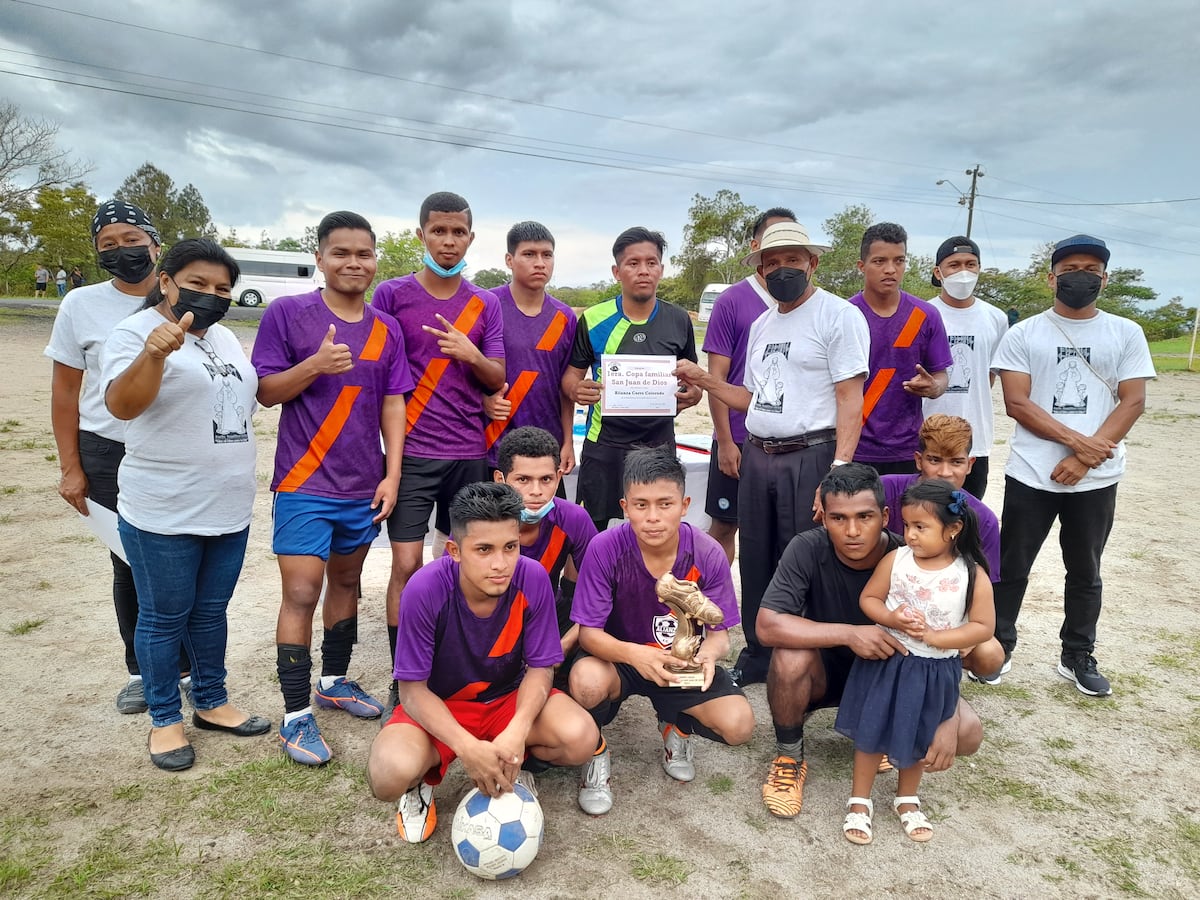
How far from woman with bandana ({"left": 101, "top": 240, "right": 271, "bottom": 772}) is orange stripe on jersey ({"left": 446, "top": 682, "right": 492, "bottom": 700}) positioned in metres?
1.33

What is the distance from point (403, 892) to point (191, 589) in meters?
1.71

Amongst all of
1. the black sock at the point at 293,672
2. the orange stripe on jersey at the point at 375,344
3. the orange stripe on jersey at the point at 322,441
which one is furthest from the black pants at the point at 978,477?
the black sock at the point at 293,672

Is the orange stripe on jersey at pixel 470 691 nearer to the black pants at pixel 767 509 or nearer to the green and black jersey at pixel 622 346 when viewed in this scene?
the black pants at pixel 767 509

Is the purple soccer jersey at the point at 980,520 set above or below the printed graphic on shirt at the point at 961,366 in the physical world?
below

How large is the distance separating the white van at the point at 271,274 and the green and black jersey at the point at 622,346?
118 ft

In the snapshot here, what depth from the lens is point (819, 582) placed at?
3.60 m

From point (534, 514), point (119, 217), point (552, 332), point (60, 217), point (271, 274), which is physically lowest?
point (534, 514)

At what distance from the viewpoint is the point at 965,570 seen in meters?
3.16

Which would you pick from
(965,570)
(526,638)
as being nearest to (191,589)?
(526,638)

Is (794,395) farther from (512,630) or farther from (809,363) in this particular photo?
(512,630)

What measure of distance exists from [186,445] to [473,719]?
5.73ft

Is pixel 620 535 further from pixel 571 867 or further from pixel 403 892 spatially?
pixel 403 892

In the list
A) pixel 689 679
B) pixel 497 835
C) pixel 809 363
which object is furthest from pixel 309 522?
pixel 809 363

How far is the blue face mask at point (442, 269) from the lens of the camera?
4176 mm
